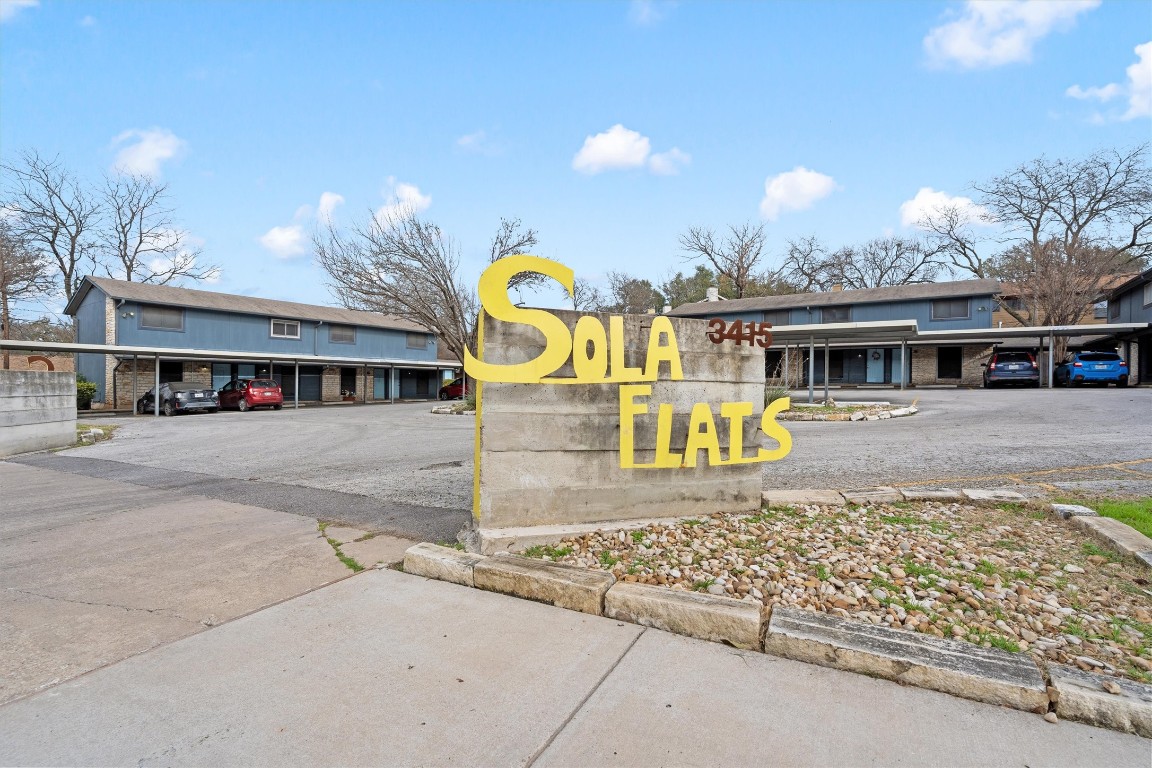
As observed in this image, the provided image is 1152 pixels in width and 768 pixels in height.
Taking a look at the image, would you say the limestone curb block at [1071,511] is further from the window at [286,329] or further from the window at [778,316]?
the window at [286,329]

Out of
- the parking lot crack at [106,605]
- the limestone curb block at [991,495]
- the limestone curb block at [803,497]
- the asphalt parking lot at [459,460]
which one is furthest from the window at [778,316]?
the parking lot crack at [106,605]

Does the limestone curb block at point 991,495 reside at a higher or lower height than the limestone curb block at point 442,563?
higher

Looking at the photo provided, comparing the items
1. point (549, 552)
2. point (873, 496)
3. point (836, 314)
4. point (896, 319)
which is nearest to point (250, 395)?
point (549, 552)

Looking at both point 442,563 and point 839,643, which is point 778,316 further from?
point 839,643

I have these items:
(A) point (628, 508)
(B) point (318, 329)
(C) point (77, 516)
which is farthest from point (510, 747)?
(B) point (318, 329)

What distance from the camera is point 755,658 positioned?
2781mm

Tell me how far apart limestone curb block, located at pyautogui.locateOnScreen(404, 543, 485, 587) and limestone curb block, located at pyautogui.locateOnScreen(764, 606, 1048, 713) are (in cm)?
196

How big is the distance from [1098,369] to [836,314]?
39.1ft

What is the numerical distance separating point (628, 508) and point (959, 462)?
17.7 feet

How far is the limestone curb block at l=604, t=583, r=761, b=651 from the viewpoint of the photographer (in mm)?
2902

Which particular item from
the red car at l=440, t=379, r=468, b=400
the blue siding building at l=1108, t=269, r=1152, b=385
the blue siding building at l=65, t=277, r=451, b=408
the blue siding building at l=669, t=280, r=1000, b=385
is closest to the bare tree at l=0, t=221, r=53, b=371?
the blue siding building at l=65, t=277, r=451, b=408

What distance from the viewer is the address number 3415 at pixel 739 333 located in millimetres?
4816

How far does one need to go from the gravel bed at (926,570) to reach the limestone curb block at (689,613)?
0.27 metres

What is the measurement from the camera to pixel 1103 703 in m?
2.24
